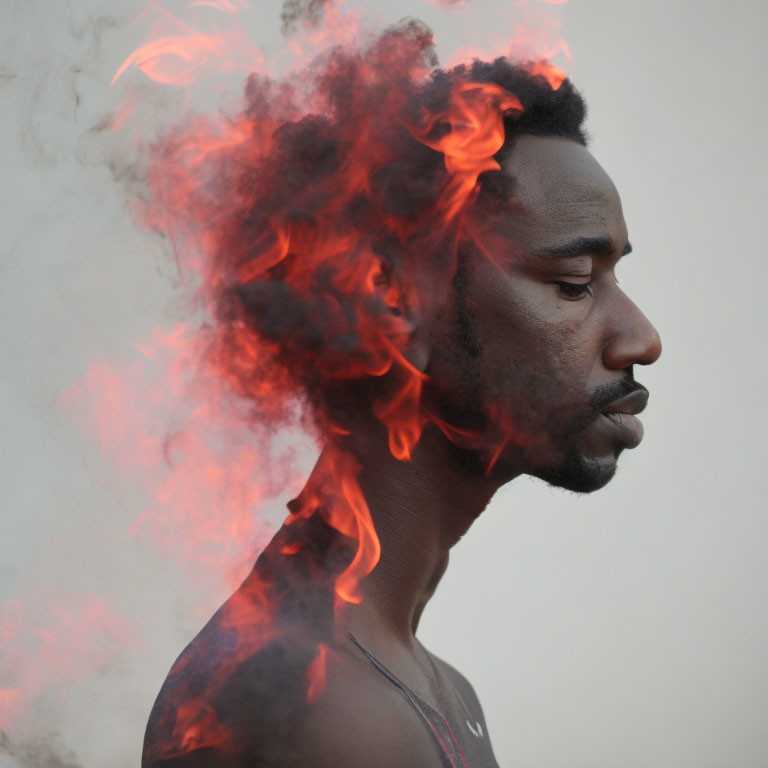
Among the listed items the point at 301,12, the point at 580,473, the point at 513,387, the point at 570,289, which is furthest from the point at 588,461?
the point at 301,12

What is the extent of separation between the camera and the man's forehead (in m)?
1.73

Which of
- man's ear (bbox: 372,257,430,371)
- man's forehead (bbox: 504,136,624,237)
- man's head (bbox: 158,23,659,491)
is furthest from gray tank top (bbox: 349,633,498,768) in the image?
man's forehead (bbox: 504,136,624,237)

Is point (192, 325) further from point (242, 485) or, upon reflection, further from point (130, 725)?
point (130, 725)

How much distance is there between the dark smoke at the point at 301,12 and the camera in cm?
194

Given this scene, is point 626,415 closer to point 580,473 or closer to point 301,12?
point 580,473

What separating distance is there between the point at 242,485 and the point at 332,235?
556 mm

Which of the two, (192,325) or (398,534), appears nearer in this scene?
(398,534)

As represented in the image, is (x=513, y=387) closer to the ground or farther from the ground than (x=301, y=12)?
closer to the ground

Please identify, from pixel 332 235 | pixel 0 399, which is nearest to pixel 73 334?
pixel 0 399

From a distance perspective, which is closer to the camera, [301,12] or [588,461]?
[588,461]

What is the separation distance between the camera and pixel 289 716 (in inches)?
56.4

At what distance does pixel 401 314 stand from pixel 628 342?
38 cm

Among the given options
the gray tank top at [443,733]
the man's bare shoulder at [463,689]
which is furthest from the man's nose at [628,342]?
the man's bare shoulder at [463,689]

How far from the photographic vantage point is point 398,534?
1712 mm
